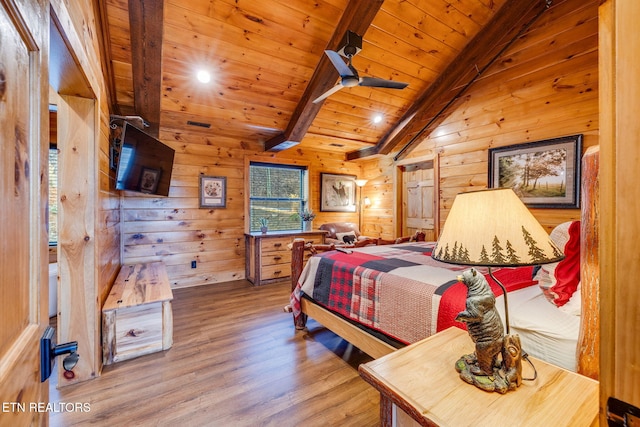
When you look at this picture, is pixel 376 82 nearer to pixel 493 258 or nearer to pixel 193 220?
pixel 493 258

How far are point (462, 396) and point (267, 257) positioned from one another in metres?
3.81

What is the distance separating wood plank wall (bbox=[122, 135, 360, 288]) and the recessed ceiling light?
1214mm

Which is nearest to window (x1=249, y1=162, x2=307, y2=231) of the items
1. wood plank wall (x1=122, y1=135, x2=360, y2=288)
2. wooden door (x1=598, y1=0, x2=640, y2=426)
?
wood plank wall (x1=122, y1=135, x2=360, y2=288)

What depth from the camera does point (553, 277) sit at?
1.49 meters

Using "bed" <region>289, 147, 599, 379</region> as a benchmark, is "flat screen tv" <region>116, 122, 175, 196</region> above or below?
above

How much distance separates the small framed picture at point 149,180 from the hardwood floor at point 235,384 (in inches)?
61.4

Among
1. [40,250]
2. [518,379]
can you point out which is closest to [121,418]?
[40,250]

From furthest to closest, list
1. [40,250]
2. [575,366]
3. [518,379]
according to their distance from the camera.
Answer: [575,366] < [518,379] < [40,250]

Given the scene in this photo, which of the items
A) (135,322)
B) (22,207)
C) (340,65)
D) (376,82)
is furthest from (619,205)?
(135,322)

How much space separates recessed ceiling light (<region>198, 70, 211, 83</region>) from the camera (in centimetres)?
307

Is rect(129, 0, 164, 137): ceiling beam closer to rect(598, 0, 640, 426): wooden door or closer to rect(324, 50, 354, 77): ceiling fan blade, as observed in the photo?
rect(324, 50, 354, 77): ceiling fan blade

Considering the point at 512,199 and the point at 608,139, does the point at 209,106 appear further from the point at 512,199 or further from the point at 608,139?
the point at 608,139

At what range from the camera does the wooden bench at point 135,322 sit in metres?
2.18

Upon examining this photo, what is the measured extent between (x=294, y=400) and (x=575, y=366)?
1.51 m
